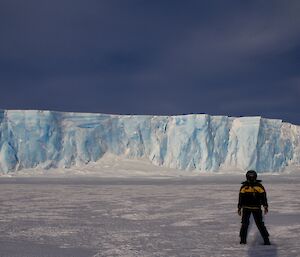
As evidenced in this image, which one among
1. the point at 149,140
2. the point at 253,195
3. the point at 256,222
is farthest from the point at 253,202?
the point at 149,140

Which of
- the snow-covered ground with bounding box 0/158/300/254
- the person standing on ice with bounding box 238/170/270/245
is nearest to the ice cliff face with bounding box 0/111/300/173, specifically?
the snow-covered ground with bounding box 0/158/300/254

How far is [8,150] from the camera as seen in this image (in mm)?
49875

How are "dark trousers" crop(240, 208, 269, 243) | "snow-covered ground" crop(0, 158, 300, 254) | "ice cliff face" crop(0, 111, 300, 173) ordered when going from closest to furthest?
"snow-covered ground" crop(0, 158, 300, 254) < "dark trousers" crop(240, 208, 269, 243) < "ice cliff face" crop(0, 111, 300, 173)

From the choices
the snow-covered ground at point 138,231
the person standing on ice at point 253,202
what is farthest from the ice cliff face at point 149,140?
the person standing on ice at point 253,202

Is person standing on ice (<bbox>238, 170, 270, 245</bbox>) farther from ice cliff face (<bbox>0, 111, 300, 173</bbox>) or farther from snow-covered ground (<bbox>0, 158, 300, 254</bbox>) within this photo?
ice cliff face (<bbox>0, 111, 300, 173</bbox>)

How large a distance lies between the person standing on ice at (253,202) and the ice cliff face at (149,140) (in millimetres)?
45904

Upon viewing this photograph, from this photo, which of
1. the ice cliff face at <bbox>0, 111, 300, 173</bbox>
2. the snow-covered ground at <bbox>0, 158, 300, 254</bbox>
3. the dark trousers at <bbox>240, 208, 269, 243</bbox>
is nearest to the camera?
the snow-covered ground at <bbox>0, 158, 300, 254</bbox>

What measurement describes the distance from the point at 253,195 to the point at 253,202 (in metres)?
Result: 0.11

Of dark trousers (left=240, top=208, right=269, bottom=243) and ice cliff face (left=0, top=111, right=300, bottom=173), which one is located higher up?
ice cliff face (left=0, top=111, right=300, bottom=173)

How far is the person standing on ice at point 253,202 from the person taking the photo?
6746mm

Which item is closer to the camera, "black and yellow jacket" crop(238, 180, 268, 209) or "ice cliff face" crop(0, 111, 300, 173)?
"black and yellow jacket" crop(238, 180, 268, 209)

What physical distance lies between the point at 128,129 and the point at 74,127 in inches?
272

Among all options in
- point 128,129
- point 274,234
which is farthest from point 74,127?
point 274,234

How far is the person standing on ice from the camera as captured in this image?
6746 mm
